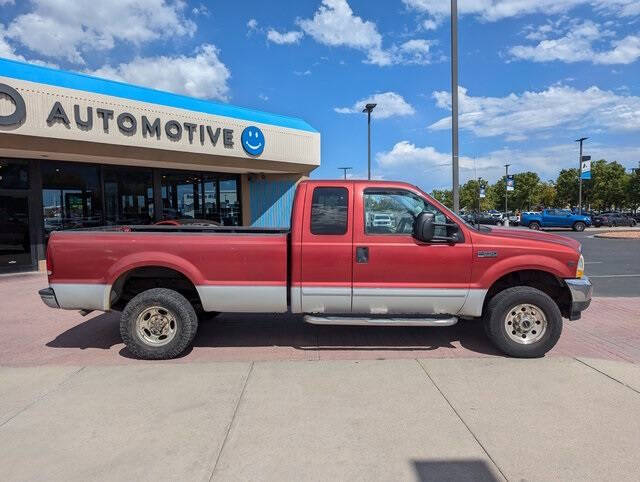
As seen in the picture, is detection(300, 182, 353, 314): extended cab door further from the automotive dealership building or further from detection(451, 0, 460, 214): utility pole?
the automotive dealership building

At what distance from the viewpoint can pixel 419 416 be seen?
354cm

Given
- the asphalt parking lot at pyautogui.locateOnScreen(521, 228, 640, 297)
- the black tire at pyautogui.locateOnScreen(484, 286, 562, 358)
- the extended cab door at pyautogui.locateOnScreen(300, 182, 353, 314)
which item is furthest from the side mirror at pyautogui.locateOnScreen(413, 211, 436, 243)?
the asphalt parking lot at pyautogui.locateOnScreen(521, 228, 640, 297)

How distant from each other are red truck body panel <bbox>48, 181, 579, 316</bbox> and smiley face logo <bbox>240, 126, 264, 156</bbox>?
1062 cm

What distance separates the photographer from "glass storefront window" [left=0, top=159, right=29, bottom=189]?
11938 mm

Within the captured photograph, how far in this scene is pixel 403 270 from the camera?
4848 mm

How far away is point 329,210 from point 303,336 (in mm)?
1799

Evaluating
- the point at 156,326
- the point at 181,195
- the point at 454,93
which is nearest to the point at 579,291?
the point at 156,326

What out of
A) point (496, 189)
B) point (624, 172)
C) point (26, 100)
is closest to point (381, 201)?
point (26, 100)

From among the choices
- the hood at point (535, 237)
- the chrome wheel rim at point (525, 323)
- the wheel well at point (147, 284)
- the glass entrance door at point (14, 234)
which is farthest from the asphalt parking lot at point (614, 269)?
the glass entrance door at point (14, 234)

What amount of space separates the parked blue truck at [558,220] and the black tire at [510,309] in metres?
30.6

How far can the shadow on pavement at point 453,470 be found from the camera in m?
2.75

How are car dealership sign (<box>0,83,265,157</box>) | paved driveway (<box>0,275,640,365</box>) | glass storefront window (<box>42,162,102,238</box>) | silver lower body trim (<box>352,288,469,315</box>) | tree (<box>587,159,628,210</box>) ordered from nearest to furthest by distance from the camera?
silver lower body trim (<box>352,288,469,315</box>), paved driveway (<box>0,275,640,365</box>), car dealership sign (<box>0,83,265,157</box>), glass storefront window (<box>42,162,102,238</box>), tree (<box>587,159,628,210</box>)

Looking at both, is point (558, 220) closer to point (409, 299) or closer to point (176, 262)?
point (409, 299)

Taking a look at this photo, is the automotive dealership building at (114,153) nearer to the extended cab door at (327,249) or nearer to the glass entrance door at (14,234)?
the glass entrance door at (14,234)
